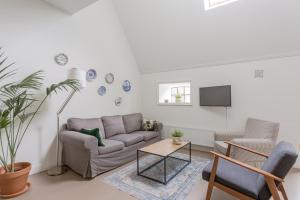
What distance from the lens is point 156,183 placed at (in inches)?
95.5

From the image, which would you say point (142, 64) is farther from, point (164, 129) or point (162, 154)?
point (162, 154)

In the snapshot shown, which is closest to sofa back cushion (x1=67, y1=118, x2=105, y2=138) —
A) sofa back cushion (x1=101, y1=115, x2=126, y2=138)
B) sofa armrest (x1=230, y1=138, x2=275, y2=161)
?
sofa back cushion (x1=101, y1=115, x2=126, y2=138)

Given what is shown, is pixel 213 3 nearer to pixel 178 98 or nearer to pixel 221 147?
pixel 178 98

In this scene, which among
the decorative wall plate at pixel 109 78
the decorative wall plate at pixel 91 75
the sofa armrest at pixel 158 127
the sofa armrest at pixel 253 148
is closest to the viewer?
the sofa armrest at pixel 253 148

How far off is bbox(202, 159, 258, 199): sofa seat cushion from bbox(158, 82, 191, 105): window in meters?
2.32

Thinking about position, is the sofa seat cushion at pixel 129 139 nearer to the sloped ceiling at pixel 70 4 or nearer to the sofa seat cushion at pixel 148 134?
the sofa seat cushion at pixel 148 134

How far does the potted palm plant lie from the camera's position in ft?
6.98

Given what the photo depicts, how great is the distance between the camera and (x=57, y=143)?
3086 mm

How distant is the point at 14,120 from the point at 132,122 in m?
2.31

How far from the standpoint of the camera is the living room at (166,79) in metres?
2.48

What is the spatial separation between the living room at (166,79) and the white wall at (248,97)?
17 mm

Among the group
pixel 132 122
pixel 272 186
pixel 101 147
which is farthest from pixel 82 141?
pixel 272 186

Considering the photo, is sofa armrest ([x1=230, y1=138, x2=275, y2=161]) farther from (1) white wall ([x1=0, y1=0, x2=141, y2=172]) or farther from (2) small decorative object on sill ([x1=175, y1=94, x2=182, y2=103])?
(1) white wall ([x1=0, y1=0, x2=141, y2=172])

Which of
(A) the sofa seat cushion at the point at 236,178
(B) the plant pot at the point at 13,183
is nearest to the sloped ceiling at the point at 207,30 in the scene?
(A) the sofa seat cushion at the point at 236,178
